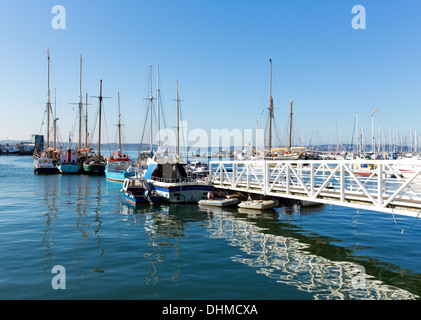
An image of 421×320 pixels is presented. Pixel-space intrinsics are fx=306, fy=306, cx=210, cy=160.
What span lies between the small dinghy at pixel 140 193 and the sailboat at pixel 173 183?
3.16ft

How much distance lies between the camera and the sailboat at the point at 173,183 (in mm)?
28641

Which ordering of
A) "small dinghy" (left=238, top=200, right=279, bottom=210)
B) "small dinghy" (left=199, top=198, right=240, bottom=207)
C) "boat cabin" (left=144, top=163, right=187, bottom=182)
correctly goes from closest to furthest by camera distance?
1. "small dinghy" (left=238, top=200, right=279, bottom=210)
2. "small dinghy" (left=199, top=198, right=240, bottom=207)
3. "boat cabin" (left=144, top=163, right=187, bottom=182)

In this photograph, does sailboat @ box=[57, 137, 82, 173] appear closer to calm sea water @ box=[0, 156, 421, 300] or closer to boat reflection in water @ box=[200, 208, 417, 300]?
calm sea water @ box=[0, 156, 421, 300]

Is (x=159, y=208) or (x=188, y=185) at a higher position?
(x=188, y=185)

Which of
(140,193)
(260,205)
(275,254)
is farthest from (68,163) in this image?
(275,254)

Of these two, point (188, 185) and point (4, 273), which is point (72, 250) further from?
point (188, 185)

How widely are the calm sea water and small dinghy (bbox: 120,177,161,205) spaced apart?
355cm

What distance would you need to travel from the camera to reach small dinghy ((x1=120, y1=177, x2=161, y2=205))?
27875mm

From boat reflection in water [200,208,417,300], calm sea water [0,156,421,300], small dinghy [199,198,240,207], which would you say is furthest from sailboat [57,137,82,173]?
boat reflection in water [200,208,417,300]

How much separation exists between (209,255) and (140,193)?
712 inches

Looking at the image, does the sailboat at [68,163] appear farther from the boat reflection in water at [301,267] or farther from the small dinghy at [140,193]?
the boat reflection in water at [301,267]
